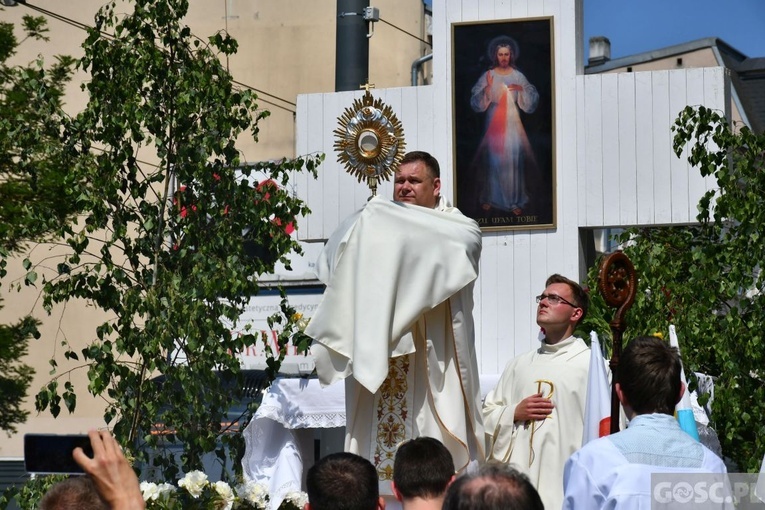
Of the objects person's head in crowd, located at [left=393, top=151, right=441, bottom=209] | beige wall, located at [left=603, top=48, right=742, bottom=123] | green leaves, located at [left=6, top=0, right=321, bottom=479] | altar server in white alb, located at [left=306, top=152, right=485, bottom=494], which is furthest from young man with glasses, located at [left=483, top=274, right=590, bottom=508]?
beige wall, located at [left=603, top=48, right=742, bottom=123]

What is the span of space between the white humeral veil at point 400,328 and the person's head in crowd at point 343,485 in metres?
2.13

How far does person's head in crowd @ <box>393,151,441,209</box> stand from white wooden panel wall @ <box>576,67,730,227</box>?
4.20 m

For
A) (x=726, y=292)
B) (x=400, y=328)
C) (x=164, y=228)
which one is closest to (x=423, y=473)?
(x=400, y=328)

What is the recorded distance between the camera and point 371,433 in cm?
604

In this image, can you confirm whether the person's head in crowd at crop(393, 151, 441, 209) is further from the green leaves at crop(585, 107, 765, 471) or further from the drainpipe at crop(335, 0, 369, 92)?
the drainpipe at crop(335, 0, 369, 92)

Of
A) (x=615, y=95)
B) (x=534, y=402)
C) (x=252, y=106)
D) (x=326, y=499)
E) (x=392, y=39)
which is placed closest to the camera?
(x=326, y=499)

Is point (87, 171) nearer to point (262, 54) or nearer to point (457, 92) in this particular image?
point (457, 92)

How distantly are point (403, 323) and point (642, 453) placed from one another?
7.16 feet

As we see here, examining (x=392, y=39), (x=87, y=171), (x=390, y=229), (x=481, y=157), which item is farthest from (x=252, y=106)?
(x=392, y=39)

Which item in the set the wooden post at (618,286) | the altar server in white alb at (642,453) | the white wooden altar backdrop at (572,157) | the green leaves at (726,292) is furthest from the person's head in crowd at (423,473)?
the white wooden altar backdrop at (572,157)

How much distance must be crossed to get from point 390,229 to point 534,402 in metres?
1.18

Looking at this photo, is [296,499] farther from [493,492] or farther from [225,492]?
[493,492]

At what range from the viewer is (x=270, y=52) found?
23500 millimetres

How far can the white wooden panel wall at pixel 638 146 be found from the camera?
9930 millimetres
